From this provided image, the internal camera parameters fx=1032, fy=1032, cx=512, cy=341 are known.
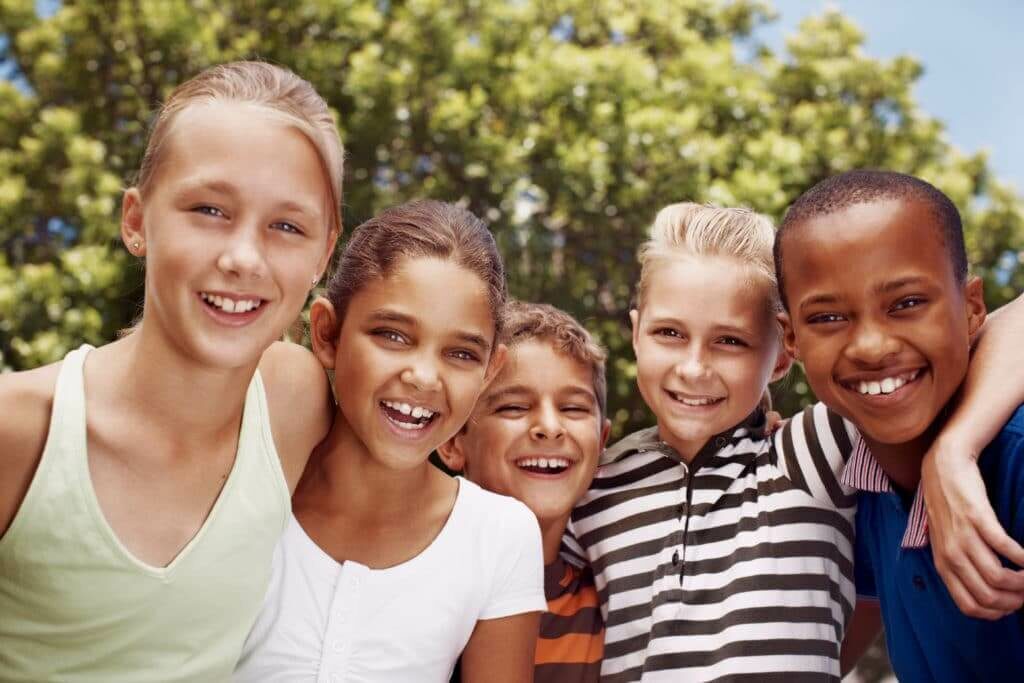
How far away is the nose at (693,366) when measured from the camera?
8.80ft

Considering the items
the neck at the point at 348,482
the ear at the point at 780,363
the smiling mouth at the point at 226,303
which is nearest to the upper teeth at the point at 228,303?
the smiling mouth at the point at 226,303

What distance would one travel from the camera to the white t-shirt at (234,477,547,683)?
2.13 m

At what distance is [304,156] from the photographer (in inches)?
78.9

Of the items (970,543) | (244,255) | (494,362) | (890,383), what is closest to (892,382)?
(890,383)

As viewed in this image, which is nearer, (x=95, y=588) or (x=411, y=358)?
(x=95, y=588)

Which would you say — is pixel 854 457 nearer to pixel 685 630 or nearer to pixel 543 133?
pixel 685 630

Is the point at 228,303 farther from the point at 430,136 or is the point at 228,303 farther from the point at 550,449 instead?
the point at 430,136

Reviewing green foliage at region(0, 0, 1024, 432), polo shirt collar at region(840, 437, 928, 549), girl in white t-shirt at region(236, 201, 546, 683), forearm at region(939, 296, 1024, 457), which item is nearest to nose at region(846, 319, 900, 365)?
forearm at region(939, 296, 1024, 457)

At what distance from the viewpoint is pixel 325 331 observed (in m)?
2.40

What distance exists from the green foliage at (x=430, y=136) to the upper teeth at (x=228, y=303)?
5.02 metres

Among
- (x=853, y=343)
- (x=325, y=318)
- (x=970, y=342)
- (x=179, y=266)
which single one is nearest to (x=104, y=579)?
(x=179, y=266)

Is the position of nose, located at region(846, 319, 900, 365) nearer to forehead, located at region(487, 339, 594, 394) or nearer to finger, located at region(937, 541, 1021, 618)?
finger, located at region(937, 541, 1021, 618)

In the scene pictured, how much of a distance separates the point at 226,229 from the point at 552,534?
131 cm

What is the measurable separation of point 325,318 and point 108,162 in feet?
18.8
